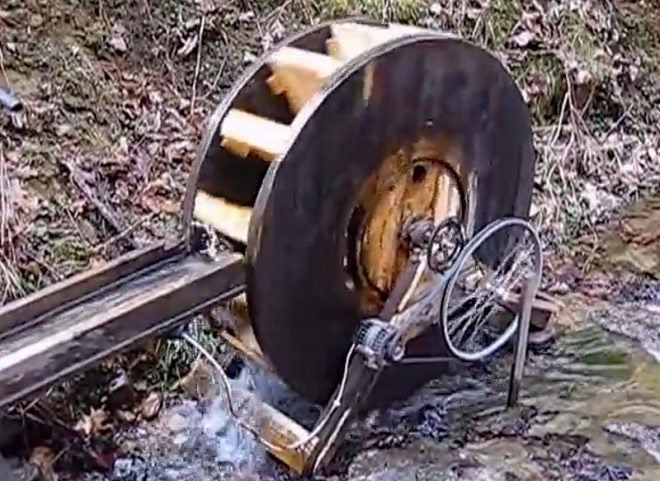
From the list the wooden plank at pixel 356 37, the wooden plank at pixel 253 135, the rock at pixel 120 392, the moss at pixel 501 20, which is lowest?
the rock at pixel 120 392

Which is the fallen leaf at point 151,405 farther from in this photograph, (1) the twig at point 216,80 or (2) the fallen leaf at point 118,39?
(2) the fallen leaf at point 118,39

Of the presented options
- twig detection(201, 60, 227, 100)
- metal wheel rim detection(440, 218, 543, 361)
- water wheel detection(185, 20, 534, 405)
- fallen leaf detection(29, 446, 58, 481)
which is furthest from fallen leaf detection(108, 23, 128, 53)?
metal wheel rim detection(440, 218, 543, 361)

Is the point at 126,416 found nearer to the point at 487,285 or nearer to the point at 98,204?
the point at 98,204

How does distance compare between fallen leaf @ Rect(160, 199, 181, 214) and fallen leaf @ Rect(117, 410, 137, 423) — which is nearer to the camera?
fallen leaf @ Rect(117, 410, 137, 423)

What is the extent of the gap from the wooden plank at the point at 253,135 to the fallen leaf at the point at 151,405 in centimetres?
92

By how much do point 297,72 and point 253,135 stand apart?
0.28 meters

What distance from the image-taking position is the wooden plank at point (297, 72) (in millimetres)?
2912

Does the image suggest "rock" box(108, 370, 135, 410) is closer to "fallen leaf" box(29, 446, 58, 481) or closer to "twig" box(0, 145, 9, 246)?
"fallen leaf" box(29, 446, 58, 481)

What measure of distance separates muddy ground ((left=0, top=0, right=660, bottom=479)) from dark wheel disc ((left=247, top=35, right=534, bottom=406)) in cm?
42

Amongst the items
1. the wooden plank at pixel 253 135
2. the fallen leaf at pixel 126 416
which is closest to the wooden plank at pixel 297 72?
the wooden plank at pixel 253 135

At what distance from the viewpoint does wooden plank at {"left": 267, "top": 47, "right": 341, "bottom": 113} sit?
2.91m

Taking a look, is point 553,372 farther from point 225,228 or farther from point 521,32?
point 521,32

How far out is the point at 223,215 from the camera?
286 centimetres

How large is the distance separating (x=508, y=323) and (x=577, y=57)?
6.11 feet
